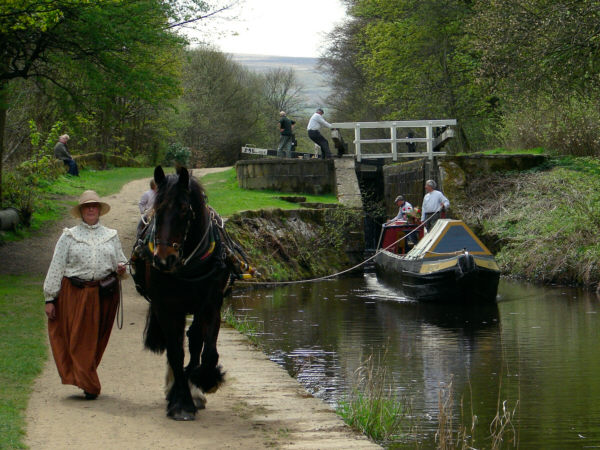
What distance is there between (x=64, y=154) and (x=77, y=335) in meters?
24.6

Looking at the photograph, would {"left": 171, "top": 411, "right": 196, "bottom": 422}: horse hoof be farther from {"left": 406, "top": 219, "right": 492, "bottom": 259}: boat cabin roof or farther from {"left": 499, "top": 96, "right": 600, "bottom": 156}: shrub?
{"left": 499, "top": 96, "right": 600, "bottom": 156}: shrub

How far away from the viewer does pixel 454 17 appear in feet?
121

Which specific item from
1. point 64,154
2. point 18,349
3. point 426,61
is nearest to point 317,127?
point 64,154

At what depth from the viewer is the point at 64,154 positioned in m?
30.9

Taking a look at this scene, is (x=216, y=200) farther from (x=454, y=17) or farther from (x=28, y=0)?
(x=454, y=17)

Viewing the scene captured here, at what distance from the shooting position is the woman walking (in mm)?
7535

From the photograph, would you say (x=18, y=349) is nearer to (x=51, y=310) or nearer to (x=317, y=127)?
(x=51, y=310)

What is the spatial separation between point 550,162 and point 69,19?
53.2ft

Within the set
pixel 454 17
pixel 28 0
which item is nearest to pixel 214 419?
pixel 28 0

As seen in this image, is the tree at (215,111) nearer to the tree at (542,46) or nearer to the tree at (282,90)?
the tree at (282,90)

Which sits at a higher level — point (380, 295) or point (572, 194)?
point (572, 194)

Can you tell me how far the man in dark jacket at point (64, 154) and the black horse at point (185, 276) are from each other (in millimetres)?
24254

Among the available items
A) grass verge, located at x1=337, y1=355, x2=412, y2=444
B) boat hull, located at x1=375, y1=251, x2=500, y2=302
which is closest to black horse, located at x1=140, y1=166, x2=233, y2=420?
grass verge, located at x1=337, y1=355, x2=412, y2=444

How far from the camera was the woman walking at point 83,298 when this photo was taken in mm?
7535
